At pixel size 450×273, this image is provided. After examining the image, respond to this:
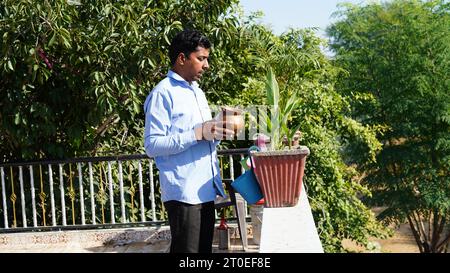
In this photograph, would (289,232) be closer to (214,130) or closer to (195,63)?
(214,130)

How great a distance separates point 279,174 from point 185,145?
0.63 meters

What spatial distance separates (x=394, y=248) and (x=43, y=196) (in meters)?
18.0

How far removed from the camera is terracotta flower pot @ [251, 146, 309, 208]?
2703 millimetres

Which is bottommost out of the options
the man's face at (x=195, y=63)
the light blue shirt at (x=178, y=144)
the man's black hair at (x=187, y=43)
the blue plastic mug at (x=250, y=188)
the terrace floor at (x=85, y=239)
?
the terrace floor at (x=85, y=239)

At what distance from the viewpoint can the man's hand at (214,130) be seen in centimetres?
222

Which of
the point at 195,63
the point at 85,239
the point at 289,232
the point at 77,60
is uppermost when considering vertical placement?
the point at 77,60

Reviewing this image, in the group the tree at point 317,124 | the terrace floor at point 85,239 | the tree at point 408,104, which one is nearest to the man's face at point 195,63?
the terrace floor at point 85,239

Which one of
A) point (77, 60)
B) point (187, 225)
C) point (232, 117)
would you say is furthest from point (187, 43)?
point (77, 60)

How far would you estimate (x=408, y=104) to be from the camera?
15648 millimetres

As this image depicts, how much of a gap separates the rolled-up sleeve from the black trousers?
22 cm

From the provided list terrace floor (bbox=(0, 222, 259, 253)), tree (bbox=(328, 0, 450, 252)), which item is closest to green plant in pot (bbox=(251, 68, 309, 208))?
terrace floor (bbox=(0, 222, 259, 253))

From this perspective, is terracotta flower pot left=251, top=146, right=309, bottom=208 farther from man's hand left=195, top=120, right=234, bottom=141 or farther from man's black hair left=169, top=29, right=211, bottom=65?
man's black hair left=169, top=29, right=211, bottom=65

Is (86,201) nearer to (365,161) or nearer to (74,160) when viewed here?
(74,160)

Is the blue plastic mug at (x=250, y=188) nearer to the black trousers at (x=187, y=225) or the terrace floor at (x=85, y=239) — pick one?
the black trousers at (x=187, y=225)
